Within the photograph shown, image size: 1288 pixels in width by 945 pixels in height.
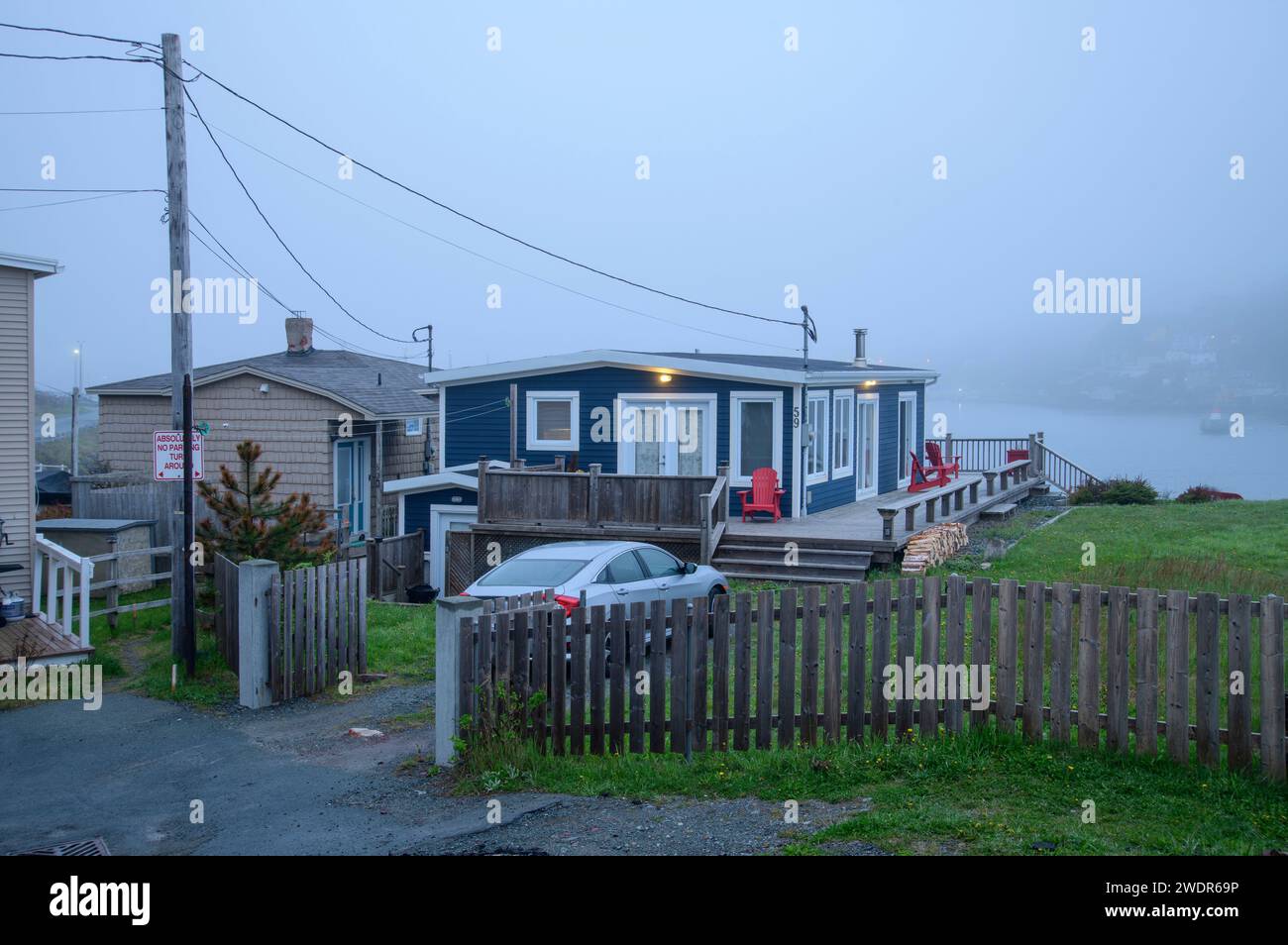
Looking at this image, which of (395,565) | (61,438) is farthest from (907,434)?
Answer: (61,438)

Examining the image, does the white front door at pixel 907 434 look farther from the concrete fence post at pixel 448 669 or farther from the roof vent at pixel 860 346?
the concrete fence post at pixel 448 669

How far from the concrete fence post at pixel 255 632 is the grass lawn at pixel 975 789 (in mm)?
4543

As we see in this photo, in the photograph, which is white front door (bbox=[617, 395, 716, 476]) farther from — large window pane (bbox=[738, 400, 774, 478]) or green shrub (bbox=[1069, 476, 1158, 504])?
green shrub (bbox=[1069, 476, 1158, 504])

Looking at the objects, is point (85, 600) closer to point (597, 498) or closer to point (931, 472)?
point (597, 498)

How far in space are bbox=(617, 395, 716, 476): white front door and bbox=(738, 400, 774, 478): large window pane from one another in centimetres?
62

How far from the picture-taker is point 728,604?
30.3 ft

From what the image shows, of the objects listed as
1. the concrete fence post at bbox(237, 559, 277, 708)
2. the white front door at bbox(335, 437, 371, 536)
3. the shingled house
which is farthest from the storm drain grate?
the white front door at bbox(335, 437, 371, 536)

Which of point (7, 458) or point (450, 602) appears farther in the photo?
point (7, 458)

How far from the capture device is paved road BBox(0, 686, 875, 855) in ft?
23.6

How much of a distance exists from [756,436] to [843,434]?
11.3ft

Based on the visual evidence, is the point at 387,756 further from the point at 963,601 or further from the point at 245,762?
the point at 963,601

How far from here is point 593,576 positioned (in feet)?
43.4
